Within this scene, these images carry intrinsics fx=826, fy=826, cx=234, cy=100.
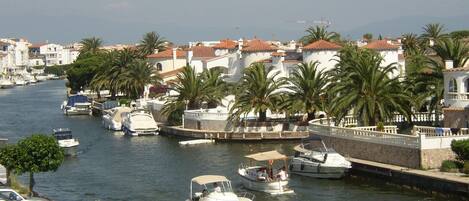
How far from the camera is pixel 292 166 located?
5325 centimetres

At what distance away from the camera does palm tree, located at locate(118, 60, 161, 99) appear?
10700cm

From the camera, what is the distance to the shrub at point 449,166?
44500mm

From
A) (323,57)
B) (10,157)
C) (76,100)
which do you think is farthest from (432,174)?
(76,100)

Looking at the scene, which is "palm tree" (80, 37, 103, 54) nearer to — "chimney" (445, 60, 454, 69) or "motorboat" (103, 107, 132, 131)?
"motorboat" (103, 107, 132, 131)

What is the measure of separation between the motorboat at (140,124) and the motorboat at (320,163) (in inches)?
1180

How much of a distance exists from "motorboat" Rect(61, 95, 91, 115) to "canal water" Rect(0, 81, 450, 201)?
23837mm

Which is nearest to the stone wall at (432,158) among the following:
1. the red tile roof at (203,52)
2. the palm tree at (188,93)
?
the palm tree at (188,93)

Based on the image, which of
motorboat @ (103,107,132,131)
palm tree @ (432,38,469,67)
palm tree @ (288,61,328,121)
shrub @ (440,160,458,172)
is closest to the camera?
shrub @ (440,160,458,172)

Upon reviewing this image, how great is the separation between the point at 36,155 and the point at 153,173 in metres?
14.0

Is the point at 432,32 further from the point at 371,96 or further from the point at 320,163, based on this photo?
the point at 320,163

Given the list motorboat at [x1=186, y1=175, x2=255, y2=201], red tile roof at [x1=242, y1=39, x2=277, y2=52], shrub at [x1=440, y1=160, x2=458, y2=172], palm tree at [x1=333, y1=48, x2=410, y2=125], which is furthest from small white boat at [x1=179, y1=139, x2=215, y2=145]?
shrub at [x1=440, y1=160, x2=458, y2=172]

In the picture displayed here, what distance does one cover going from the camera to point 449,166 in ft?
146

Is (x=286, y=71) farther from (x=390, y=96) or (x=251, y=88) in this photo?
(x=390, y=96)

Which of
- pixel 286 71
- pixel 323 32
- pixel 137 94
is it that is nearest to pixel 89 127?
pixel 137 94
